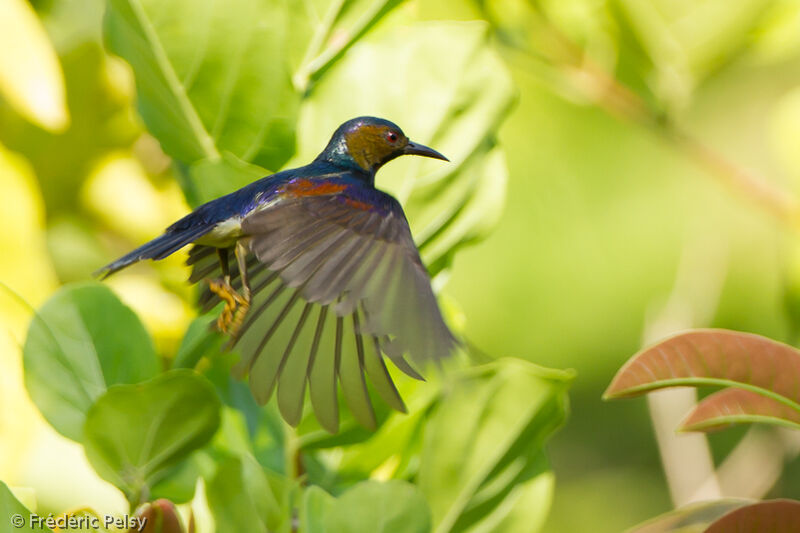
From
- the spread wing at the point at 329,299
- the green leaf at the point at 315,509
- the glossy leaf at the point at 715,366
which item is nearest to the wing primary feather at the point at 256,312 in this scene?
the spread wing at the point at 329,299

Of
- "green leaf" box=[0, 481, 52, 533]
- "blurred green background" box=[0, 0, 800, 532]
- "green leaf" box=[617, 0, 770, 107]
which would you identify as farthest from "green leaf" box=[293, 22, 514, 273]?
"green leaf" box=[617, 0, 770, 107]

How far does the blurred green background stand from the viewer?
77 centimetres

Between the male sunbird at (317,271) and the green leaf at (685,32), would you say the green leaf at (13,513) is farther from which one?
the green leaf at (685,32)

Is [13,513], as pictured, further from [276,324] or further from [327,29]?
[327,29]

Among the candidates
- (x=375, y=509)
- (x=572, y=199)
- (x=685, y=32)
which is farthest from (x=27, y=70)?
(x=572, y=199)

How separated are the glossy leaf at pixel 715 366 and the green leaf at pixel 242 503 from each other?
190mm

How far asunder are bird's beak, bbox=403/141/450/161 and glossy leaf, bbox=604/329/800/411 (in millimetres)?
185

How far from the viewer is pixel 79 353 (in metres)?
0.56

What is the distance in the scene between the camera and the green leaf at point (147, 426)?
0.52 m

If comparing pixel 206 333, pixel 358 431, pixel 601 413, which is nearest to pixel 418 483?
pixel 358 431

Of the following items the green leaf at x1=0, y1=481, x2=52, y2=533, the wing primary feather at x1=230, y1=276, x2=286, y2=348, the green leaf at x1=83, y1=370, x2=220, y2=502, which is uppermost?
the wing primary feather at x1=230, y1=276, x2=286, y2=348

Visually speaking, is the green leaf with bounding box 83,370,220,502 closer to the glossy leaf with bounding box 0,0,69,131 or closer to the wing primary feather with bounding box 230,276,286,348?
the wing primary feather with bounding box 230,276,286,348

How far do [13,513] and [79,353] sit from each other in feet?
0.33

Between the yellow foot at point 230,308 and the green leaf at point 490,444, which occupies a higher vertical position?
the yellow foot at point 230,308
